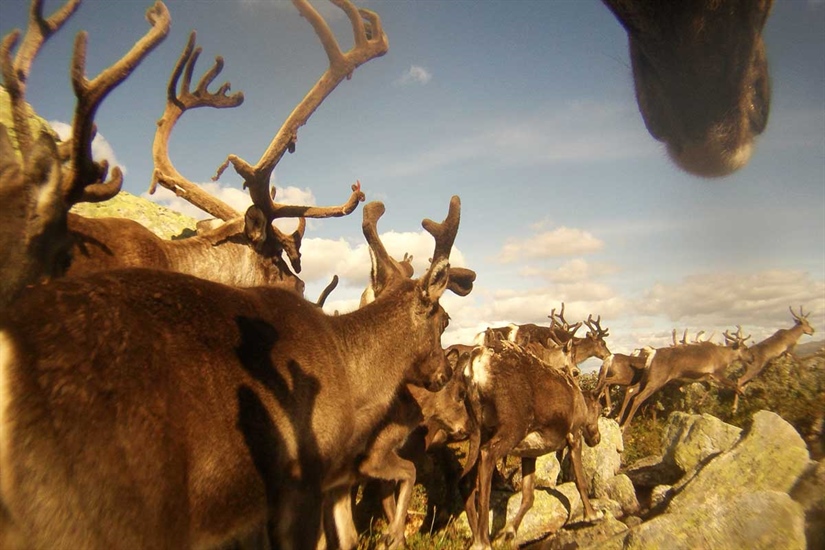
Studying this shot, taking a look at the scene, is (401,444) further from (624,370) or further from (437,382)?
(624,370)

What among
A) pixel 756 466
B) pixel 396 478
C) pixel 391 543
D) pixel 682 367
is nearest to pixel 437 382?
pixel 396 478

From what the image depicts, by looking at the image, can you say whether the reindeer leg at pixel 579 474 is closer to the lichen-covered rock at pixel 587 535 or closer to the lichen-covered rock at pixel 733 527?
the lichen-covered rock at pixel 587 535

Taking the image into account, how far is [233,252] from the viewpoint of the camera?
23.4ft

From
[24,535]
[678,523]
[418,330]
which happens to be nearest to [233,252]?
[418,330]

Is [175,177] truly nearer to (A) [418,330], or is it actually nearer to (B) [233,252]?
(B) [233,252]

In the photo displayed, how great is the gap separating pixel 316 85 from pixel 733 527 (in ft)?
23.1

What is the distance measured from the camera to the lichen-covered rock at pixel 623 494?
9.22 meters

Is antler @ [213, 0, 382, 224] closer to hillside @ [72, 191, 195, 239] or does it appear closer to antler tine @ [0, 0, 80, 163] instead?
antler tine @ [0, 0, 80, 163]

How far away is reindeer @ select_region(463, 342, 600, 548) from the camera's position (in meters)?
7.45

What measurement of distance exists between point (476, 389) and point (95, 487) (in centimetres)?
604

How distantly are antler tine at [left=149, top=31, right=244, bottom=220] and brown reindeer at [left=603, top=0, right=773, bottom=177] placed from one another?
644 centimetres

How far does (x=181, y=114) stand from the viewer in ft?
29.7

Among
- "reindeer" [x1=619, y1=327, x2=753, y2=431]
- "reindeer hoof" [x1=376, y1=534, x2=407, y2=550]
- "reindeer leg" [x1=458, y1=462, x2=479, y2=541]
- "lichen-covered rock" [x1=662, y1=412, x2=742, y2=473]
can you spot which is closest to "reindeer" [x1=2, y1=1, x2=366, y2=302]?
"reindeer hoof" [x1=376, y1=534, x2=407, y2=550]

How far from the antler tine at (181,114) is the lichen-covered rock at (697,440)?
347 inches
